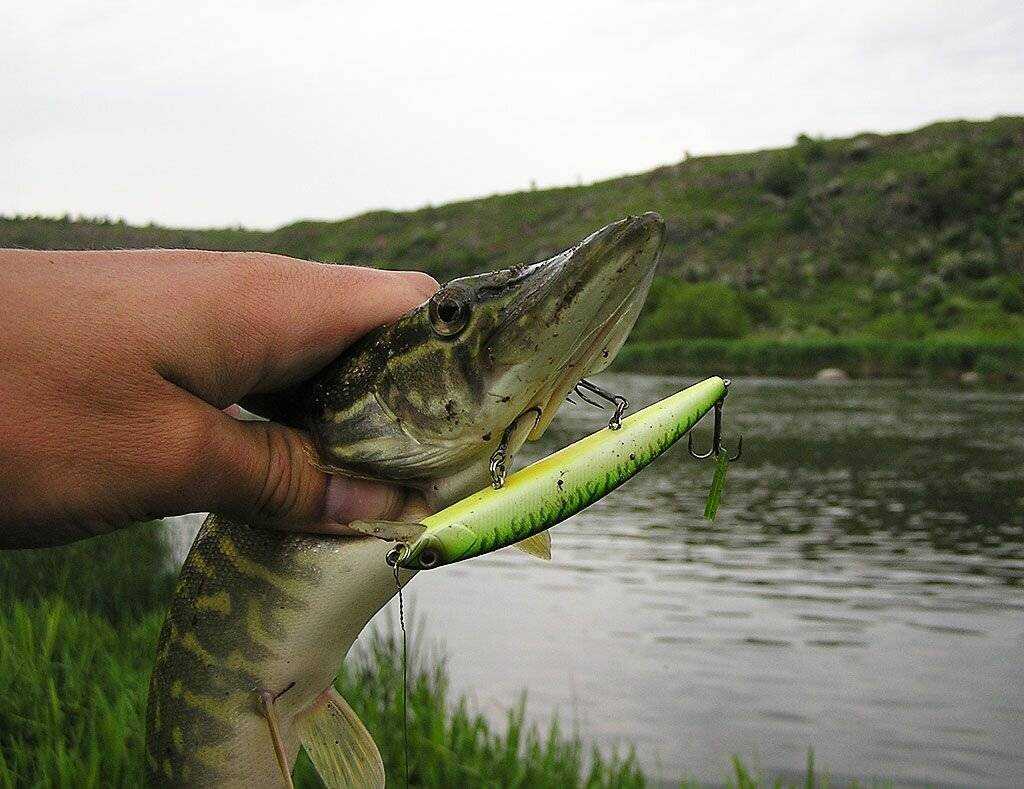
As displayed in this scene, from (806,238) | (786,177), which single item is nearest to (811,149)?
(786,177)

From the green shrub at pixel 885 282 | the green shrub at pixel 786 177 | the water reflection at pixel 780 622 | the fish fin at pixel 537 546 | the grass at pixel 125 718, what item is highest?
the green shrub at pixel 786 177

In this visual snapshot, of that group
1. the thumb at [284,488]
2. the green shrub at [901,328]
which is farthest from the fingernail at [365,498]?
the green shrub at [901,328]

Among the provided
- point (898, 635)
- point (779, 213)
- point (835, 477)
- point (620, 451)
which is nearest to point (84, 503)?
point (620, 451)

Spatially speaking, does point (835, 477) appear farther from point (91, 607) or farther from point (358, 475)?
point (358, 475)

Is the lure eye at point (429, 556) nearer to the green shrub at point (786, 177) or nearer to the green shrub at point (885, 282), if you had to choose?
the green shrub at point (885, 282)

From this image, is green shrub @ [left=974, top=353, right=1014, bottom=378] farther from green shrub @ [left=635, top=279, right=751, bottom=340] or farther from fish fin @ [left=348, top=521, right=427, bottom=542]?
fish fin @ [left=348, top=521, right=427, bottom=542]

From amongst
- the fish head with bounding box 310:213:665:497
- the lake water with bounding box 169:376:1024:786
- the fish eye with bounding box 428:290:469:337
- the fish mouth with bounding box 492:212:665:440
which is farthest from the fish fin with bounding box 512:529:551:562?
the lake water with bounding box 169:376:1024:786
